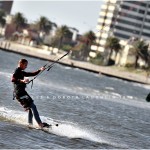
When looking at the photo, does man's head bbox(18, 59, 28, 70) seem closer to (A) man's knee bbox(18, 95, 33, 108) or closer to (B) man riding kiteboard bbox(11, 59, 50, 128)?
(B) man riding kiteboard bbox(11, 59, 50, 128)

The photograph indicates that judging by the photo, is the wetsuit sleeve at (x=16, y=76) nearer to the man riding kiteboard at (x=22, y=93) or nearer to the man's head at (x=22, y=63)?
the man riding kiteboard at (x=22, y=93)

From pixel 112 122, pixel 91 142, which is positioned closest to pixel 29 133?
pixel 91 142

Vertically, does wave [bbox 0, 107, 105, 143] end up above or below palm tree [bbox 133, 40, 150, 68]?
below

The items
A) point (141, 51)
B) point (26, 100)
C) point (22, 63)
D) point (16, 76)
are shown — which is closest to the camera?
point (22, 63)

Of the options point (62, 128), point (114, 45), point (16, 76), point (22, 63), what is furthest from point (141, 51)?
point (22, 63)

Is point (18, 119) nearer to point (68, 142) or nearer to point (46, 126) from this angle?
point (46, 126)

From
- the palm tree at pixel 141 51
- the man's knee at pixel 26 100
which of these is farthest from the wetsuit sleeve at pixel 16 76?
the palm tree at pixel 141 51

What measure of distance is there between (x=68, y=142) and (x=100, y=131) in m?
4.58

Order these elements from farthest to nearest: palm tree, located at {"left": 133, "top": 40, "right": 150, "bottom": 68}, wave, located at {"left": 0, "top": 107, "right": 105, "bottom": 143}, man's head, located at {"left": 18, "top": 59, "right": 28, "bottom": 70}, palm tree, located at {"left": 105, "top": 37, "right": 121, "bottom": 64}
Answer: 1. palm tree, located at {"left": 105, "top": 37, "right": 121, "bottom": 64}
2. palm tree, located at {"left": 133, "top": 40, "right": 150, "bottom": 68}
3. wave, located at {"left": 0, "top": 107, "right": 105, "bottom": 143}
4. man's head, located at {"left": 18, "top": 59, "right": 28, "bottom": 70}

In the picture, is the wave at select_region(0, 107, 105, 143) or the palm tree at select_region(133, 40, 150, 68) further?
the palm tree at select_region(133, 40, 150, 68)

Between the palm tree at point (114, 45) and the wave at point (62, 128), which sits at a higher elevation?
the palm tree at point (114, 45)

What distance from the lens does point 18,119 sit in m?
19.8

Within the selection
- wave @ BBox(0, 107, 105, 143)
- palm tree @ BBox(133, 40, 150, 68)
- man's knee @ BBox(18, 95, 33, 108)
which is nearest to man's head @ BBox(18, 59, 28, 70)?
man's knee @ BBox(18, 95, 33, 108)

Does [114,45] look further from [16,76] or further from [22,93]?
[16,76]
